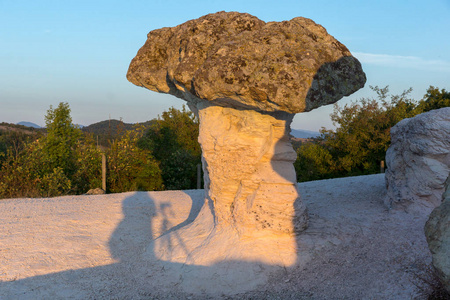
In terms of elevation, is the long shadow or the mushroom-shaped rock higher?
the mushroom-shaped rock

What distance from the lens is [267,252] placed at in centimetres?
636

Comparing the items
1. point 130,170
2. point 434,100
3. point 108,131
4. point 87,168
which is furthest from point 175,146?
point 434,100

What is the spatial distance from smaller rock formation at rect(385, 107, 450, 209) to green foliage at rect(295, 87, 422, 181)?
11.0m

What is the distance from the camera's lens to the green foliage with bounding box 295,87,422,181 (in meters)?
19.0

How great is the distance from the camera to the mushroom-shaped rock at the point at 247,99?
223 inches

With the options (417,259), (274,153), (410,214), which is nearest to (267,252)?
(274,153)

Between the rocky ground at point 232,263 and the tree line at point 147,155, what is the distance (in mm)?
5920

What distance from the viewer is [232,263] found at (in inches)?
249

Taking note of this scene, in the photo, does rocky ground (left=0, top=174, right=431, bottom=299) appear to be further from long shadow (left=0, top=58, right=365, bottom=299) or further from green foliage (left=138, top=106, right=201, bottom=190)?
green foliage (left=138, top=106, right=201, bottom=190)

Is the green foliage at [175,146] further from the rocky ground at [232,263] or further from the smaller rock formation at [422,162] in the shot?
the smaller rock formation at [422,162]

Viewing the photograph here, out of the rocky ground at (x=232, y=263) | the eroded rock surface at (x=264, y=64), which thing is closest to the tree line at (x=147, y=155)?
the rocky ground at (x=232, y=263)

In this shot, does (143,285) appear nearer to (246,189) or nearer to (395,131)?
(246,189)

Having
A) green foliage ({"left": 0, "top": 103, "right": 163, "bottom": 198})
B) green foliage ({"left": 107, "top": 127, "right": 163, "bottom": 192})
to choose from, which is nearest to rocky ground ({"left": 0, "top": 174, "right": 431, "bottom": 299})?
green foliage ({"left": 0, "top": 103, "right": 163, "bottom": 198})

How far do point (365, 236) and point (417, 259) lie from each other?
36.6 inches
